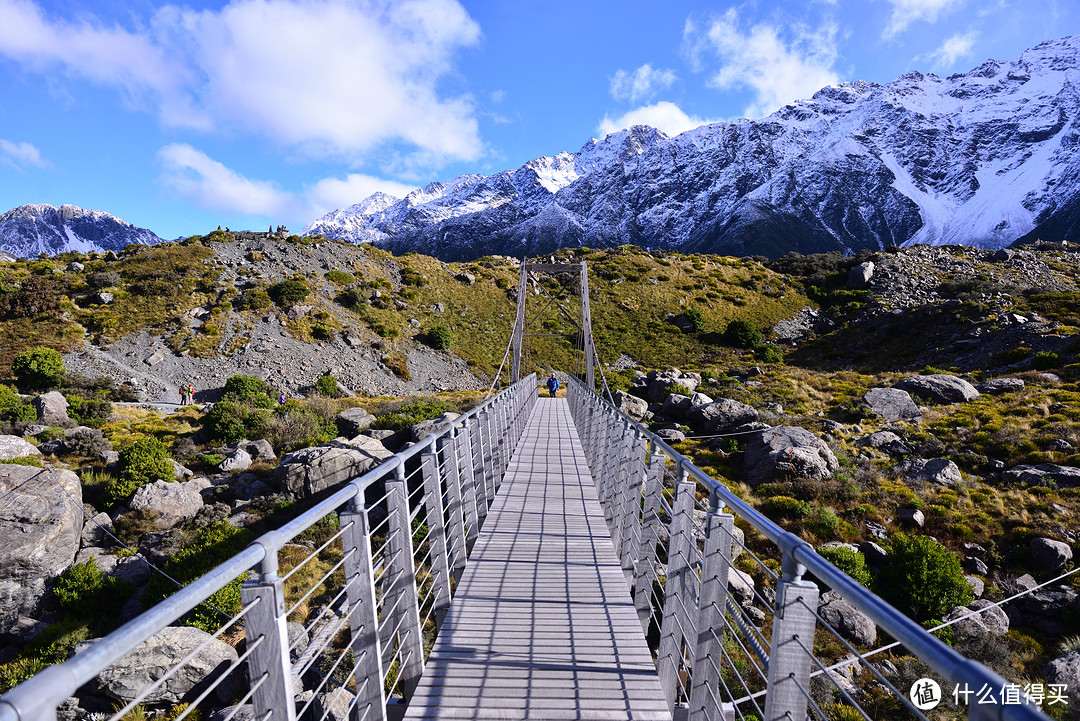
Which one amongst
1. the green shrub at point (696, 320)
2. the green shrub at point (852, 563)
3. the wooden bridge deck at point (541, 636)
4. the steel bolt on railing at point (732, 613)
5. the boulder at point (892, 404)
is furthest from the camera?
the green shrub at point (696, 320)

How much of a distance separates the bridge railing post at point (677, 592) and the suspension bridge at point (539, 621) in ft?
0.04

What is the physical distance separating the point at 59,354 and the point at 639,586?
2872cm

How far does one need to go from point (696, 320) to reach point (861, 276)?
1572cm

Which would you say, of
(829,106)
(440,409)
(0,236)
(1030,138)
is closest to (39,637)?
(440,409)

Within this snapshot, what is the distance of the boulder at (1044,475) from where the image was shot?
11.0 metres

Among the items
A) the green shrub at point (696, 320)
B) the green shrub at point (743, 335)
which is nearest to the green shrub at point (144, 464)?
the green shrub at point (696, 320)

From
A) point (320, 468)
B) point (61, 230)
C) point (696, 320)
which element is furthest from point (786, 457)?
point (61, 230)

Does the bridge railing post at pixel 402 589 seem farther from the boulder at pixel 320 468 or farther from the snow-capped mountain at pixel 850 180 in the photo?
the snow-capped mountain at pixel 850 180

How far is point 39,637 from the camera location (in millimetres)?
8172

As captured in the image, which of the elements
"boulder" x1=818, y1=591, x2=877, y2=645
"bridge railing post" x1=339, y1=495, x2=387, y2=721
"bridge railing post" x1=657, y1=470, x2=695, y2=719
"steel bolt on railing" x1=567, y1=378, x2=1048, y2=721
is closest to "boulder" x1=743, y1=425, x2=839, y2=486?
"boulder" x1=818, y1=591, x2=877, y2=645

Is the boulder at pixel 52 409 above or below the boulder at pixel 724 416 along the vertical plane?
above

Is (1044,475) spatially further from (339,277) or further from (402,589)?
(339,277)

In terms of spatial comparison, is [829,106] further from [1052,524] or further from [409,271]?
[1052,524]

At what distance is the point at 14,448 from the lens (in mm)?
12844
